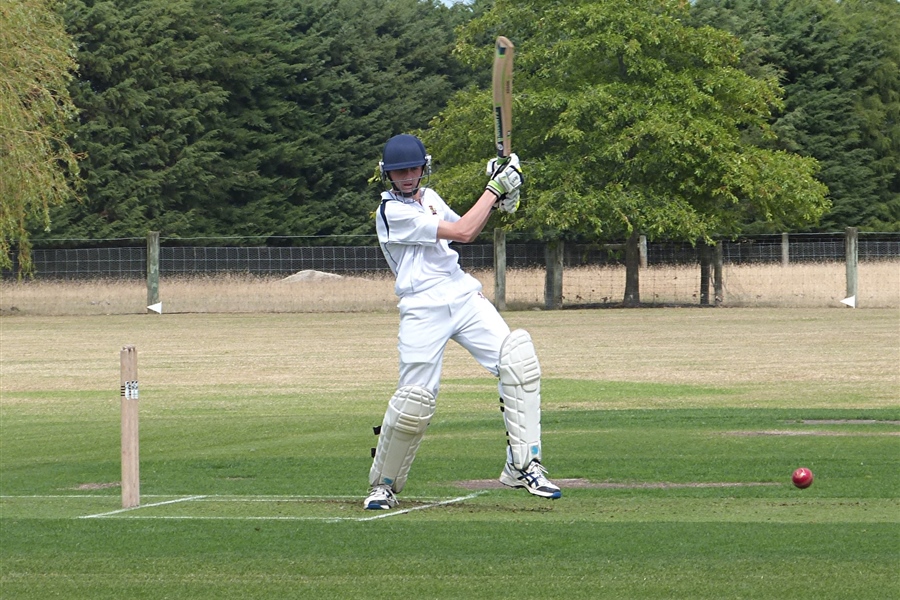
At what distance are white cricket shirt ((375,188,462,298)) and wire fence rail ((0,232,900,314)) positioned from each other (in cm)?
2903

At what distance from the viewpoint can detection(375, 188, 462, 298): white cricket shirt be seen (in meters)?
8.16

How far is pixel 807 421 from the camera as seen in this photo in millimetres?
14922

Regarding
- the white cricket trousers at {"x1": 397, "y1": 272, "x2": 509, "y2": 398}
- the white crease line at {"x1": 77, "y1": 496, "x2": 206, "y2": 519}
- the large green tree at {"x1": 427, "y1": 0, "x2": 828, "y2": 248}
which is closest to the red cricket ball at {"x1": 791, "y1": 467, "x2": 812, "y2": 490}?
the white cricket trousers at {"x1": 397, "y1": 272, "x2": 509, "y2": 398}

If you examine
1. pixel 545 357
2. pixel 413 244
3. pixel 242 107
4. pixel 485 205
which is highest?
pixel 242 107

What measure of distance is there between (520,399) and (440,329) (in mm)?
626

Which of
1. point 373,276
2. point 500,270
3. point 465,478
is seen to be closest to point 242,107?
point 373,276

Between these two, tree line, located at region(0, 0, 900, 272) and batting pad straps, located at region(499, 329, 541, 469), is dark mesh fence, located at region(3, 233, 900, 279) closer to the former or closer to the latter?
tree line, located at region(0, 0, 900, 272)

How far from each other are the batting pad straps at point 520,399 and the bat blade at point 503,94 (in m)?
1.13

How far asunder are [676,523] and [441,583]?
6.75 feet

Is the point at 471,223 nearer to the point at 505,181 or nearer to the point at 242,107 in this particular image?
the point at 505,181

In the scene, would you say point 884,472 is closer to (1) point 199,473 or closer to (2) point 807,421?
(2) point 807,421

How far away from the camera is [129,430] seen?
367 inches

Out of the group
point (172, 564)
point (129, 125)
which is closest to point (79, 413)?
point (172, 564)

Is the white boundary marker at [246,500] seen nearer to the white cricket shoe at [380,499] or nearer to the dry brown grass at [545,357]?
the white cricket shoe at [380,499]
